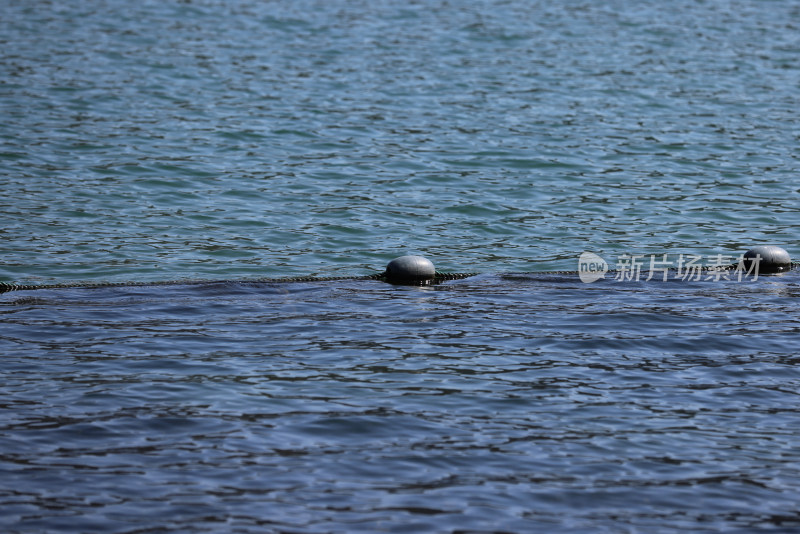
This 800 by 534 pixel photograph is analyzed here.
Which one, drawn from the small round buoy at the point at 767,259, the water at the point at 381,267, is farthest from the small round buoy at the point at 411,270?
the small round buoy at the point at 767,259

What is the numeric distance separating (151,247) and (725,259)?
23.0 feet

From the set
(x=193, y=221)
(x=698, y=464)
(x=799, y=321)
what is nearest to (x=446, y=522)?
(x=698, y=464)

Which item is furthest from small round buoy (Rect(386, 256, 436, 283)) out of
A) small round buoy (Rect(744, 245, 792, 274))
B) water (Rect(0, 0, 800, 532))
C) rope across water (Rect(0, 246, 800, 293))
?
small round buoy (Rect(744, 245, 792, 274))

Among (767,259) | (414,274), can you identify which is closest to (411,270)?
(414,274)

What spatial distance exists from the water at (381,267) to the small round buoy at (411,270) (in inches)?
8.6

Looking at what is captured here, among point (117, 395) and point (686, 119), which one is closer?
point (117, 395)

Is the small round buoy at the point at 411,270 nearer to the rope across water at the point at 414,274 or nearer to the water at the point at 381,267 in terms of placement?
the rope across water at the point at 414,274

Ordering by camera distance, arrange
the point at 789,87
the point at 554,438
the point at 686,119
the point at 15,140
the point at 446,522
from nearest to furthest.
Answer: the point at 446,522
the point at 554,438
the point at 15,140
the point at 686,119
the point at 789,87

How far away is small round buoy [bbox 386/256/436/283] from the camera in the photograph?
11.2 metres

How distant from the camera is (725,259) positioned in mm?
12578

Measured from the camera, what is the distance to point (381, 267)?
12.5m

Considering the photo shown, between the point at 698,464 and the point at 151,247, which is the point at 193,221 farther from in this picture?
the point at 698,464

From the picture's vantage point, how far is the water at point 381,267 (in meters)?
6.51

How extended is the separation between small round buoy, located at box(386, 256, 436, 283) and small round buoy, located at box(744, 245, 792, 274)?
3.64 m
